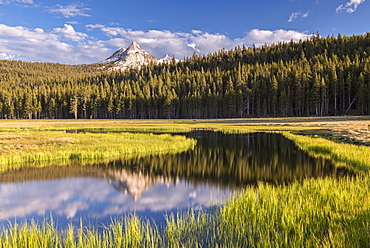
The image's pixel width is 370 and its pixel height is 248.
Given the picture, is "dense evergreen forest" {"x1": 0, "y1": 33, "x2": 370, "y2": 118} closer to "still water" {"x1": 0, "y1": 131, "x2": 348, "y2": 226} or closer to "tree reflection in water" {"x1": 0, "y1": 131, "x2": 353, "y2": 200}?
"tree reflection in water" {"x1": 0, "y1": 131, "x2": 353, "y2": 200}

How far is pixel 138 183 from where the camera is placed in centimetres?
1581

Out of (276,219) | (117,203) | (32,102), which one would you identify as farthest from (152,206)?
(32,102)

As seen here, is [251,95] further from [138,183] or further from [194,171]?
[138,183]


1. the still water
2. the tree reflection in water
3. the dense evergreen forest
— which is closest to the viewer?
the still water

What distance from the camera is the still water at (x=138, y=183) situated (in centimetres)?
1109

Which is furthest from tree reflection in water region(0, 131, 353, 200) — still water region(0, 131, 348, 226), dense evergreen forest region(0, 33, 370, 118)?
dense evergreen forest region(0, 33, 370, 118)

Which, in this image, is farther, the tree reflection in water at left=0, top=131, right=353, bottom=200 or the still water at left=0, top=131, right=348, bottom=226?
the tree reflection in water at left=0, top=131, right=353, bottom=200

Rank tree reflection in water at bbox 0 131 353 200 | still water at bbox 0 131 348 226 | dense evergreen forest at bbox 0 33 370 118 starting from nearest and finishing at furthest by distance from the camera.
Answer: still water at bbox 0 131 348 226 < tree reflection in water at bbox 0 131 353 200 < dense evergreen forest at bbox 0 33 370 118

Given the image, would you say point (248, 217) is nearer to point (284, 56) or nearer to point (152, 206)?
point (152, 206)

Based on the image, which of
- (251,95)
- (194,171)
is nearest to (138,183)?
(194,171)

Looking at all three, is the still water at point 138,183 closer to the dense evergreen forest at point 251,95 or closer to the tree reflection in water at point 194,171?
the tree reflection in water at point 194,171

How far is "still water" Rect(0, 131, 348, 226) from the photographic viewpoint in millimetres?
11086

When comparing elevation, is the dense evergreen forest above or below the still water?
above

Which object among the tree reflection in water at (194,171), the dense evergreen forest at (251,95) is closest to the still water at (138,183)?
the tree reflection in water at (194,171)
